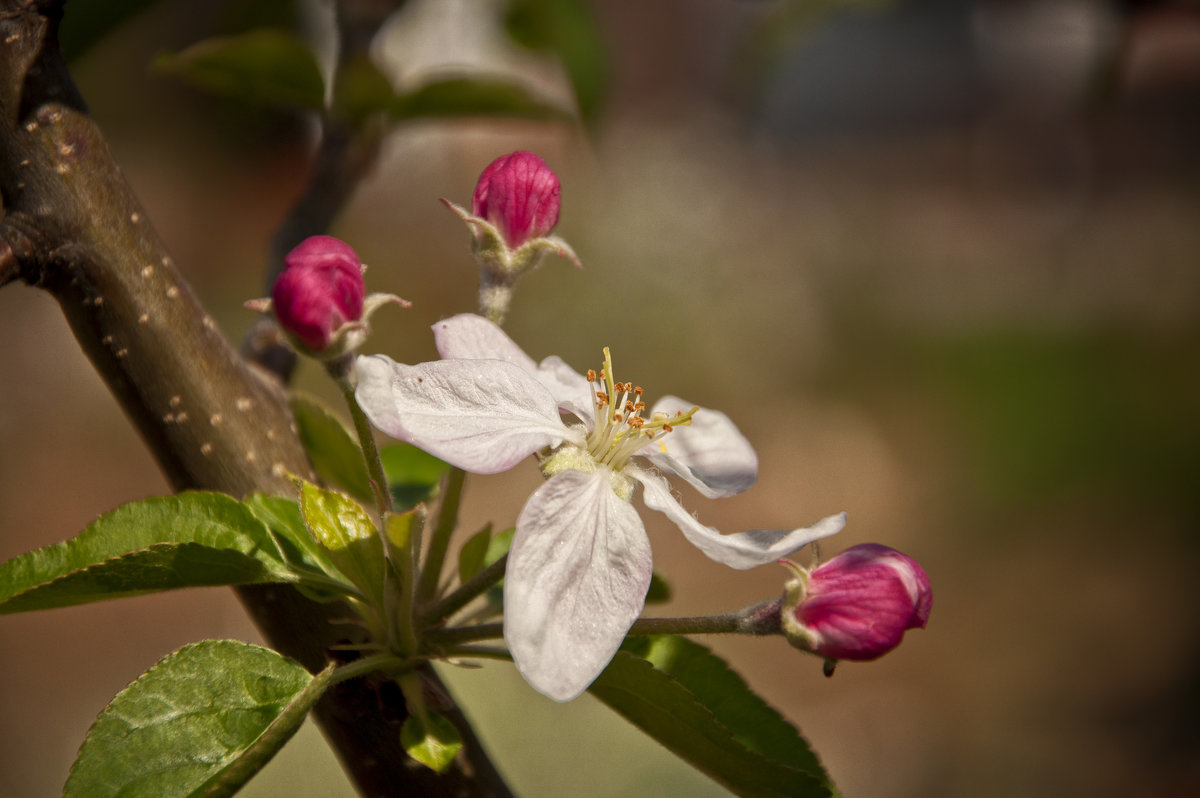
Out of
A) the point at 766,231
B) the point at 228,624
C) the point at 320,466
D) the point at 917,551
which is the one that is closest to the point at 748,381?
the point at 917,551

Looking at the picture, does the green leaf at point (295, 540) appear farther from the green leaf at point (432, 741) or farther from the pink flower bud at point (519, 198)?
the pink flower bud at point (519, 198)

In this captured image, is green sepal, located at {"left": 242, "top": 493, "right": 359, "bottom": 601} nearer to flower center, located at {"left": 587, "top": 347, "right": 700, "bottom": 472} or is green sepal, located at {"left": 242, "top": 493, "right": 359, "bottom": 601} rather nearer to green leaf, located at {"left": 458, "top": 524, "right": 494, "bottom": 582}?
green leaf, located at {"left": 458, "top": 524, "right": 494, "bottom": 582}

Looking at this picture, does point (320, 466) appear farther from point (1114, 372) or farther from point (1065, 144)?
point (1065, 144)

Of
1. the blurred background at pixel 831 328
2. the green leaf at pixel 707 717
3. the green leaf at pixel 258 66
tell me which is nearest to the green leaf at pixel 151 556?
the green leaf at pixel 707 717

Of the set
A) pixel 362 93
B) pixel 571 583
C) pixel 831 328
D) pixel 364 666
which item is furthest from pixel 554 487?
pixel 831 328

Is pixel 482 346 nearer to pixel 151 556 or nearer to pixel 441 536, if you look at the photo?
pixel 441 536

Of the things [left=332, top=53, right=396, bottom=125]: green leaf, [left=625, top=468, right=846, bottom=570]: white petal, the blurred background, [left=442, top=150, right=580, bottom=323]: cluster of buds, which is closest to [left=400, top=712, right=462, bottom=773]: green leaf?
[left=625, top=468, right=846, bottom=570]: white petal
